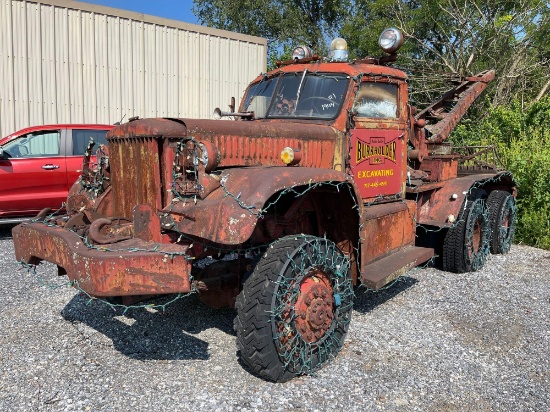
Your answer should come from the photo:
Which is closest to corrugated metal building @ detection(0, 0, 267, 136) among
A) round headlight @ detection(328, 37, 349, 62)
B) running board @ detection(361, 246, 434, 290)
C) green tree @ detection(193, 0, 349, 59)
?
round headlight @ detection(328, 37, 349, 62)

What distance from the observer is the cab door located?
193 inches

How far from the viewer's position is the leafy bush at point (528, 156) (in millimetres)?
8289

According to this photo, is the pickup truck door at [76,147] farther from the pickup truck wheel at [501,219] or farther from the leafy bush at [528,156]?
the leafy bush at [528,156]

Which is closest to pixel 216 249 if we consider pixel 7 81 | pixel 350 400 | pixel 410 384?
pixel 350 400

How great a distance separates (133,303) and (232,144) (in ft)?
4.39

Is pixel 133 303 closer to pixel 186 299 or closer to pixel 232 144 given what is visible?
pixel 232 144

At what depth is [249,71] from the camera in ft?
45.0

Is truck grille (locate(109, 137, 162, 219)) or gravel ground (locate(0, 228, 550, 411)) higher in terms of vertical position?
truck grille (locate(109, 137, 162, 219))

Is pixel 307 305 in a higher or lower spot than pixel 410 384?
higher

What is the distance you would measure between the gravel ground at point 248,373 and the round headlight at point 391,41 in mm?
2537

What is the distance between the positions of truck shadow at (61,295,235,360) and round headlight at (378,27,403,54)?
3.05 metres

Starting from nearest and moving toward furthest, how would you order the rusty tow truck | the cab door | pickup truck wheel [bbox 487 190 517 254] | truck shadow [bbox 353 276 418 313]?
the rusty tow truck
the cab door
truck shadow [bbox 353 276 418 313]
pickup truck wheel [bbox 487 190 517 254]

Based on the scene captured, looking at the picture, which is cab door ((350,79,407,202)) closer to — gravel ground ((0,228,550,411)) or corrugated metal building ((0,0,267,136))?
gravel ground ((0,228,550,411))

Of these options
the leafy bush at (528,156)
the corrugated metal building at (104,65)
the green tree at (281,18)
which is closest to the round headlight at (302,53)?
the leafy bush at (528,156)
